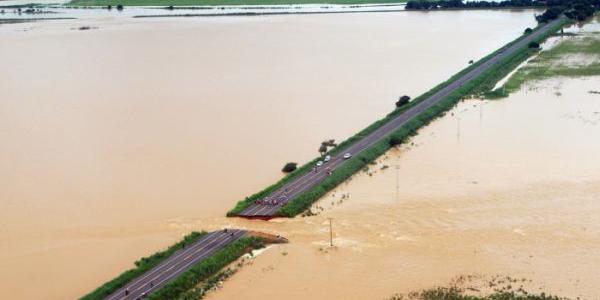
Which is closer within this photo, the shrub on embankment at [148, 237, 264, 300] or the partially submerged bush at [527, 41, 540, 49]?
the shrub on embankment at [148, 237, 264, 300]

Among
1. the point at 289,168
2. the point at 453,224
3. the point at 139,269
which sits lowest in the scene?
the point at 453,224

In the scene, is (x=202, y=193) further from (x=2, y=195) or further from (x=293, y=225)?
(x=2, y=195)

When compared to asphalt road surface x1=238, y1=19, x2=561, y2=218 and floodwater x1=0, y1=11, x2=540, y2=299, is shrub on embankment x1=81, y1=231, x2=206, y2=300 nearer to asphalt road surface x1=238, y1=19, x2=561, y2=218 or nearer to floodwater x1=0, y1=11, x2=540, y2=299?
floodwater x1=0, y1=11, x2=540, y2=299

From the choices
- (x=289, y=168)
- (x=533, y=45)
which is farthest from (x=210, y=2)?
(x=289, y=168)

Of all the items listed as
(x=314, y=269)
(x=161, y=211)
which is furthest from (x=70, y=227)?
(x=314, y=269)

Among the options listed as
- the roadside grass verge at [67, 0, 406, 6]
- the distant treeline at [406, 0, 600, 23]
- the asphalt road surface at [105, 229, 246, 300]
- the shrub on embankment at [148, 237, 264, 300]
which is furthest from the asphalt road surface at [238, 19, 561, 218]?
the roadside grass verge at [67, 0, 406, 6]

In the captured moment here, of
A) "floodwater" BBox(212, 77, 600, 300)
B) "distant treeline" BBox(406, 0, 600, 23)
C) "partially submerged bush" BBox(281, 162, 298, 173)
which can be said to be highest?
"distant treeline" BBox(406, 0, 600, 23)

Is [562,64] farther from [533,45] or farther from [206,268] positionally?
[206,268]
